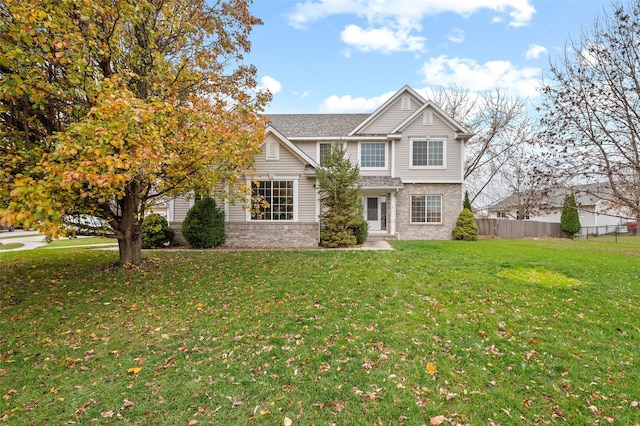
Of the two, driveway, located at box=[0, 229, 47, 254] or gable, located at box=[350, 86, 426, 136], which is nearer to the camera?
driveway, located at box=[0, 229, 47, 254]

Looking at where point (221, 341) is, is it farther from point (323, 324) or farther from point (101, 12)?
point (101, 12)

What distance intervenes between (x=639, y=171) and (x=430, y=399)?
15.9m

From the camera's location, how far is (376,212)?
18156mm

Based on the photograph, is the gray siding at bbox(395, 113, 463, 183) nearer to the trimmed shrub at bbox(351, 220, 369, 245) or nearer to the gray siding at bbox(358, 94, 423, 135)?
the gray siding at bbox(358, 94, 423, 135)

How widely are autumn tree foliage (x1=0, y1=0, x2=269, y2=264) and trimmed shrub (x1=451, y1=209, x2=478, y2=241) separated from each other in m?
12.5

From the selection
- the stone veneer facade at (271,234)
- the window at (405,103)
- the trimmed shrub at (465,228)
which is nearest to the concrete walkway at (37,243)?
the stone veneer facade at (271,234)

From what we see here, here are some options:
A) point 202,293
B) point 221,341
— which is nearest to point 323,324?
point 221,341

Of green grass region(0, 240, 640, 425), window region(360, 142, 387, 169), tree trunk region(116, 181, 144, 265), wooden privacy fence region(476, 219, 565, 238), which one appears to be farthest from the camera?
wooden privacy fence region(476, 219, 565, 238)

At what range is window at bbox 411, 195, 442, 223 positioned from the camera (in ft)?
58.8

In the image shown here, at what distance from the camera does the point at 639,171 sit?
43.8ft

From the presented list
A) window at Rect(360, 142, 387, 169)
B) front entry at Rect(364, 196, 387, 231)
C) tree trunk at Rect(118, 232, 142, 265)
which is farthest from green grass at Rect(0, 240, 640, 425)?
window at Rect(360, 142, 387, 169)

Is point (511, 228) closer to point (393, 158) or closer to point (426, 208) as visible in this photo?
point (426, 208)

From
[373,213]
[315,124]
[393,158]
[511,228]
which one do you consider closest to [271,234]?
[373,213]

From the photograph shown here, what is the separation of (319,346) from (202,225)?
10.1 meters
